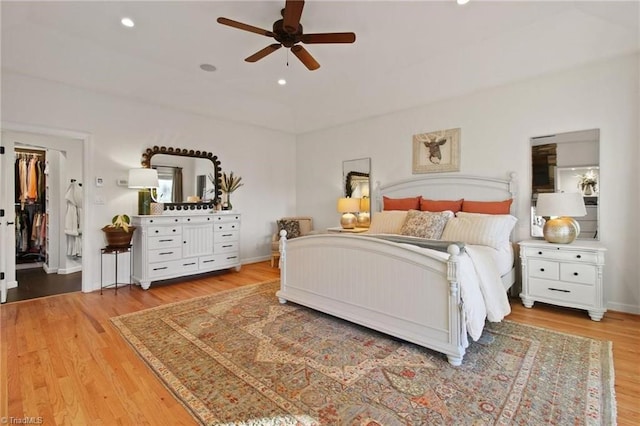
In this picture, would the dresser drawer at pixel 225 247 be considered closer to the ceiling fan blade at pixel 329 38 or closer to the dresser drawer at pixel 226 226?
the dresser drawer at pixel 226 226

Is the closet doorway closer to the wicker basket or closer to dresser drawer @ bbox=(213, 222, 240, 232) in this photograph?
the wicker basket

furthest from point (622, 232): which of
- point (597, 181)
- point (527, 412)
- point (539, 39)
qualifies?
point (527, 412)

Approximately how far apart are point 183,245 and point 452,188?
157 inches

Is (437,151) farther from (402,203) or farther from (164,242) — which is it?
(164,242)

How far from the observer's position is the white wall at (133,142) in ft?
12.1

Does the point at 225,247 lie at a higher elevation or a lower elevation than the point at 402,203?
lower

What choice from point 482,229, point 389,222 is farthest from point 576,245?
point 389,222

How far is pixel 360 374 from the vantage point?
6.67ft

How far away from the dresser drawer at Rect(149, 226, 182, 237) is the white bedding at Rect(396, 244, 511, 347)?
360 centimetres

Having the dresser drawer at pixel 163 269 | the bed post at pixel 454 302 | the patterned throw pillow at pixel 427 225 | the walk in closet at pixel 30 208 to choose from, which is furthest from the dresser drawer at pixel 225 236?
the bed post at pixel 454 302

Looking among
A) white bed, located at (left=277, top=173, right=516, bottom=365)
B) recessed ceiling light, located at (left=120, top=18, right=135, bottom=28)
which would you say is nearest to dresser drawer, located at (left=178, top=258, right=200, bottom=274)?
white bed, located at (left=277, top=173, right=516, bottom=365)

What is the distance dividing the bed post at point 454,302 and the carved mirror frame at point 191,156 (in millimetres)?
4209

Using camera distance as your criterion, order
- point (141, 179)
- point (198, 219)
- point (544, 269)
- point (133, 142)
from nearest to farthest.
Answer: point (544, 269)
point (141, 179)
point (133, 142)
point (198, 219)

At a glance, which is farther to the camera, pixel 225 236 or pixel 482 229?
pixel 225 236
